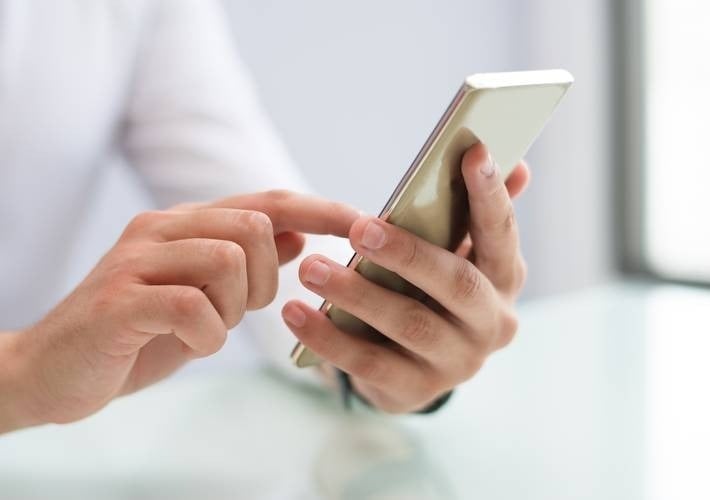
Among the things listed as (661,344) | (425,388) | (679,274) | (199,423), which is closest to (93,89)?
(199,423)

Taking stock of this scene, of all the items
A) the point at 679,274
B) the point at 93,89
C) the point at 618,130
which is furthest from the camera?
the point at 618,130

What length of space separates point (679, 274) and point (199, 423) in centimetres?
105

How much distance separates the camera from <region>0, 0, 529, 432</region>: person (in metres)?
0.42

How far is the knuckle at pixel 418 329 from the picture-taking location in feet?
1.50

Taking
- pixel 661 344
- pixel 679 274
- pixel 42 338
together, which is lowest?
pixel 679 274

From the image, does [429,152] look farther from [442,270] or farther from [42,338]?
[42,338]

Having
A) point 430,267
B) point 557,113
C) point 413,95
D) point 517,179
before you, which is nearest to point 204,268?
point 430,267

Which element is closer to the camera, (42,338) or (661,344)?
(42,338)

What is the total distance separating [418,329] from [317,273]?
7 cm

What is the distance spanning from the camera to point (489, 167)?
1.29 feet

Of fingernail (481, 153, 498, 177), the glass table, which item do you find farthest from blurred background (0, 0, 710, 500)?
fingernail (481, 153, 498, 177)

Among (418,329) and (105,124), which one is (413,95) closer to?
(105,124)

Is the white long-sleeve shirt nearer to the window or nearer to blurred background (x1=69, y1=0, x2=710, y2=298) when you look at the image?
blurred background (x1=69, y1=0, x2=710, y2=298)

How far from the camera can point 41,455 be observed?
23.3 inches
